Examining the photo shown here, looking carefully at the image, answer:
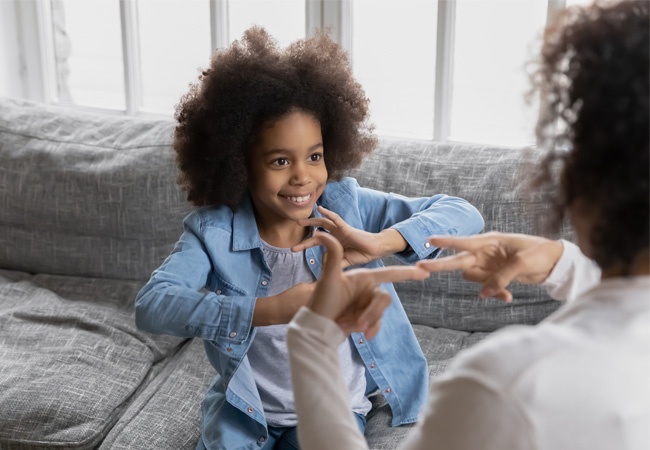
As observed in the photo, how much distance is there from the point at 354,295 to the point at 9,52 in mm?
2442

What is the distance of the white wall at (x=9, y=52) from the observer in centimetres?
312

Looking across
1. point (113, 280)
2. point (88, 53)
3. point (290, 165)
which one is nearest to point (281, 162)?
point (290, 165)

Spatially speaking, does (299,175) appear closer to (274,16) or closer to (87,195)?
(87,195)

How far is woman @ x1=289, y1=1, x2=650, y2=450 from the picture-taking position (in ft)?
2.74

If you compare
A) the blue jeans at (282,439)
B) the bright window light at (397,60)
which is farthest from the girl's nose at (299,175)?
the bright window light at (397,60)

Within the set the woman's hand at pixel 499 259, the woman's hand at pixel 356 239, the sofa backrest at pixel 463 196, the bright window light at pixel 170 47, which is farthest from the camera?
the bright window light at pixel 170 47

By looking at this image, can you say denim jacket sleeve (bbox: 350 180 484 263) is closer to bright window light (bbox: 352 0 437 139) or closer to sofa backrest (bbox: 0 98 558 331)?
sofa backrest (bbox: 0 98 558 331)

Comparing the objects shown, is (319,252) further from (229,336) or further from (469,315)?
(469,315)

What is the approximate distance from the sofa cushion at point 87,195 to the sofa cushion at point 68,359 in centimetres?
7

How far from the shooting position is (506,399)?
2.78 ft

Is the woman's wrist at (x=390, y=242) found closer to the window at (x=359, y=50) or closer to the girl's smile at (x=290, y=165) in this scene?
the girl's smile at (x=290, y=165)

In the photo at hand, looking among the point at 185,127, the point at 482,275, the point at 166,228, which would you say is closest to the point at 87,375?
the point at 166,228

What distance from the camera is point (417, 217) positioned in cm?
179

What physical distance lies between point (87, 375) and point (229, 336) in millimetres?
707
